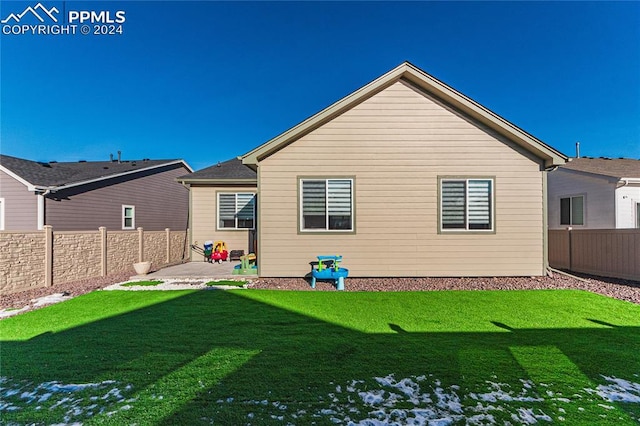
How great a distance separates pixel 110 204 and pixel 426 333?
1531cm

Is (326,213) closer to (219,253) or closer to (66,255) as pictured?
(219,253)

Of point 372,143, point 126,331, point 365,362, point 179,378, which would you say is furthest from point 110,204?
point 365,362

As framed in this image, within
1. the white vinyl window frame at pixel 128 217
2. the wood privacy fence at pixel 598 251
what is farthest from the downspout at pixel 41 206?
the wood privacy fence at pixel 598 251

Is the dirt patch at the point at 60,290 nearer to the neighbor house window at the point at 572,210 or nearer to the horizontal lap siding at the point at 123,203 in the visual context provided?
the horizontal lap siding at the point at 123,203

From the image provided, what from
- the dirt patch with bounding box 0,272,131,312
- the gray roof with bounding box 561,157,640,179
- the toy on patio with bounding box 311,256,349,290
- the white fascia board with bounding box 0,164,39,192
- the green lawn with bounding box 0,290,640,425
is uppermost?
the gray roof with bounding box 561,157,640,179

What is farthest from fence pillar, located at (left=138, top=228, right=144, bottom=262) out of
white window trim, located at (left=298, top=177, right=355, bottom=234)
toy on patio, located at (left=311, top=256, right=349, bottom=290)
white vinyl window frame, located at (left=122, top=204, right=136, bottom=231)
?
toy on patio, located at (left=311, top=256, right=349, bottom=290)

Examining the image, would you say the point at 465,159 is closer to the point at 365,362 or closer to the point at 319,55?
the point at 365,362

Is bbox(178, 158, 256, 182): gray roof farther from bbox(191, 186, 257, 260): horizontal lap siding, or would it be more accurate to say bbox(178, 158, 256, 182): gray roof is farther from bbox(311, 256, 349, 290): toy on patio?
bbox(311, 256, 349, 290): toy on patio

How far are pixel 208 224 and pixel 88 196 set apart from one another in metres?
5.69

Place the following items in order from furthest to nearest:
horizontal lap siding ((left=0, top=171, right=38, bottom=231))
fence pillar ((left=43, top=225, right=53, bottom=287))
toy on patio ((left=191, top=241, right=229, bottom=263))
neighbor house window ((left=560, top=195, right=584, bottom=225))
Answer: neighbor house window ((left=560, top=195, right=584, bottom=225))
toy on patio ((left=191, top=241, right=229, bottom=263))
horizontal lap siding ((left=0, top=171, right=38, bottom=231))
fence pillar ((left=43, top=225, right=53, bottom=287))

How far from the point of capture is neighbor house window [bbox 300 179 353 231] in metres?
8.34

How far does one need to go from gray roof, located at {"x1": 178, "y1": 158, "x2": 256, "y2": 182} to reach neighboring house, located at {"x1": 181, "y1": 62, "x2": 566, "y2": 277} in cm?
403

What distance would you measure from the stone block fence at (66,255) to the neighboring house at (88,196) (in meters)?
3.29

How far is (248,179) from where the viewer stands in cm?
1202
